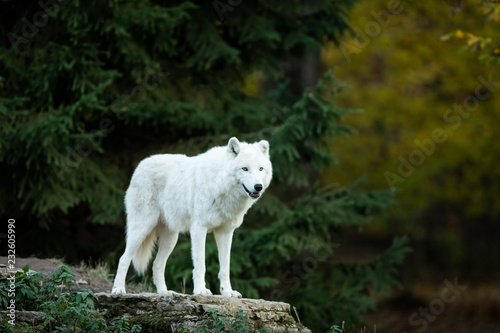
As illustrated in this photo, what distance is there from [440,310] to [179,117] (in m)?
12.9

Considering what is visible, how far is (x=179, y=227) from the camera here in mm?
7266

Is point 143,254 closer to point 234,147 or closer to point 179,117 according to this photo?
point 234,147

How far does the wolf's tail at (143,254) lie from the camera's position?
7.50 m

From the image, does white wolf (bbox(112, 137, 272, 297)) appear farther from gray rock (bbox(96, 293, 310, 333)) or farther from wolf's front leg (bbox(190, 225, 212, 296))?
gray rock (bbox(96, 293, 310, 333))

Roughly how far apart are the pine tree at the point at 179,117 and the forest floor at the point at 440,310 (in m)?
5.84

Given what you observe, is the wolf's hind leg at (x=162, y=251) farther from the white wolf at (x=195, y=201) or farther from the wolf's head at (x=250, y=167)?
the wolf's head at (x=250, y=167)

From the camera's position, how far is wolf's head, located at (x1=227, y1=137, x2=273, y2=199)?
6480mm

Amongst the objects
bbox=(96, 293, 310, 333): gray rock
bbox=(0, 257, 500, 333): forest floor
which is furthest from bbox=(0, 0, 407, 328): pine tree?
bbox=(0, 257, 500, 333): forest floor

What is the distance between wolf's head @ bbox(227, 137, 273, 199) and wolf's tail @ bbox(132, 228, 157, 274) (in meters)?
1.52

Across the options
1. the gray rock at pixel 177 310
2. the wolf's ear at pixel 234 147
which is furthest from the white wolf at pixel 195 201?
the gray rock at pixel 177 310

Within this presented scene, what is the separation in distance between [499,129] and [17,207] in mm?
14608

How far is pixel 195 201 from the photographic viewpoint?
7.01 metres

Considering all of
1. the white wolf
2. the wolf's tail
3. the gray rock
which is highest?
the white wolf

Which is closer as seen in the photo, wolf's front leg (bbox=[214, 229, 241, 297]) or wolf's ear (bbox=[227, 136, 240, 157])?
wolf's ear (bbox=[227, 136, 240, 157])
